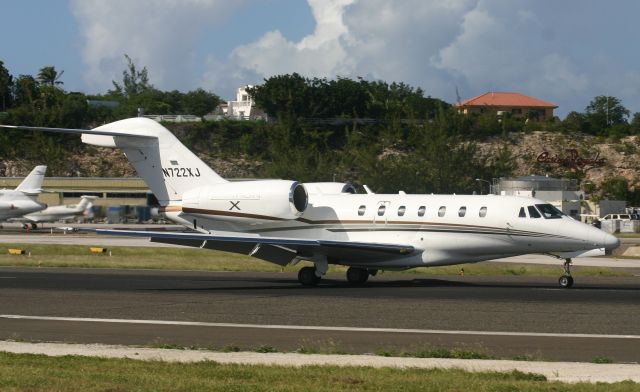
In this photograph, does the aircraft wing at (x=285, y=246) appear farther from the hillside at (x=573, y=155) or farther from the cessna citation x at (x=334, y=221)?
the hillside at (x=573, y=155)

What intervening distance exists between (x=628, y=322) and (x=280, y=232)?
14.2 metres

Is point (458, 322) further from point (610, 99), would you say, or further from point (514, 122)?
point (610, 99)

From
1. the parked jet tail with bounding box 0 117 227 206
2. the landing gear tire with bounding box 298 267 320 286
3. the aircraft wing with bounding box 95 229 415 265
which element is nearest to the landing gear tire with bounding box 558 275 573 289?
the aircraft wing with bounding box 95 229 415 265

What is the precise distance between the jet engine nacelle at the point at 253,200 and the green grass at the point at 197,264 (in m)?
6.00

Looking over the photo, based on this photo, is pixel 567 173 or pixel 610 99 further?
pixel 610 99

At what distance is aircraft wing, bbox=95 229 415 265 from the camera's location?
30.7m

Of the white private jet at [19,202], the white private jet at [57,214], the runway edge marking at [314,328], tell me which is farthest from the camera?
the white private jet at [57,214]

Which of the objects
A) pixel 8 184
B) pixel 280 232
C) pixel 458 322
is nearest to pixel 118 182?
pixel 8 184

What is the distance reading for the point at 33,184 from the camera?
80.4m

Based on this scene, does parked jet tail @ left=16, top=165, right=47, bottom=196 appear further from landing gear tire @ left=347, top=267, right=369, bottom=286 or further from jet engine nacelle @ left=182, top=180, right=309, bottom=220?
landing gear tire @ left=347, top=267, right=369, bottom=286

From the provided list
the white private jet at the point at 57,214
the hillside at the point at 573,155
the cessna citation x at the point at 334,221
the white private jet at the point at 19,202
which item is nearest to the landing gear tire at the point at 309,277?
the cessna citation x at the point at 334,221

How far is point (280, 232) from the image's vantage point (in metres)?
33.7

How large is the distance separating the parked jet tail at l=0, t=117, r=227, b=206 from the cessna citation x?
0.03 meters

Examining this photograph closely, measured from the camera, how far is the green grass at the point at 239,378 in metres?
13.1
